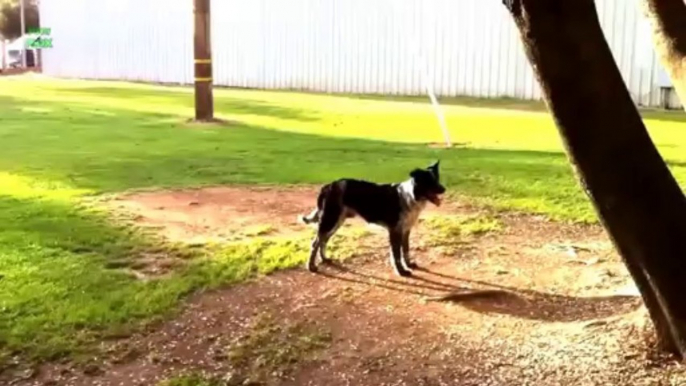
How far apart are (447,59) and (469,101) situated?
2.21 m

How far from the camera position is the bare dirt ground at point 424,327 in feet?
13.5

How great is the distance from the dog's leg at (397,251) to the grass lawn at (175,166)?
766 mm

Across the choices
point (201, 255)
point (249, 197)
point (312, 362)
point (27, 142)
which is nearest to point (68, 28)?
point (27, 142)

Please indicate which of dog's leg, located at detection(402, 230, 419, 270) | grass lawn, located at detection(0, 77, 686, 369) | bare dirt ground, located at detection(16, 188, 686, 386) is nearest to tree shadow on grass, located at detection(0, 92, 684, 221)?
grass lawn, located at detection(0, 77, 686, 369)

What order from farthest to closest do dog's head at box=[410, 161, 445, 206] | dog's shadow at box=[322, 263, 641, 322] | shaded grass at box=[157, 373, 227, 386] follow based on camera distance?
dog's head at box=[410, 161, 445, 206] → dog's shadow at box=[322, 263, 641, 322] → shaded grass at box=[157, 373, 227, 386]

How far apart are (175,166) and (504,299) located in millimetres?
5907

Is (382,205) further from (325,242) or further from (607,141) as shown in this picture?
(607,141)

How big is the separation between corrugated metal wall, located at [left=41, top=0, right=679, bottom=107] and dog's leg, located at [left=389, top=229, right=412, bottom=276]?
13240 mm

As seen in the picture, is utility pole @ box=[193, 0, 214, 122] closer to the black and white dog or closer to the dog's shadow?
the black and white dog

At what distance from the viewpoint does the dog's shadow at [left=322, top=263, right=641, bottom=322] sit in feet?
15.9

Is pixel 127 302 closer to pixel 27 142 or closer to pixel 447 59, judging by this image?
pixel 27 142

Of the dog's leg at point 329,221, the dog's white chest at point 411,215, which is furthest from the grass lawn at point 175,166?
the dog's white chest at point 411,215

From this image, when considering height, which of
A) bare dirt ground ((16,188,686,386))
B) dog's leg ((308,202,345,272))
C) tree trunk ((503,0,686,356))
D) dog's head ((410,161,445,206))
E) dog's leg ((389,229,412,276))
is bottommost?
bare dirt ground ((16,188,686,386))

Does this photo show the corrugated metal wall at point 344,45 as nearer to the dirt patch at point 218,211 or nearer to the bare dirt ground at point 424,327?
the dirt patch at point 218,211
